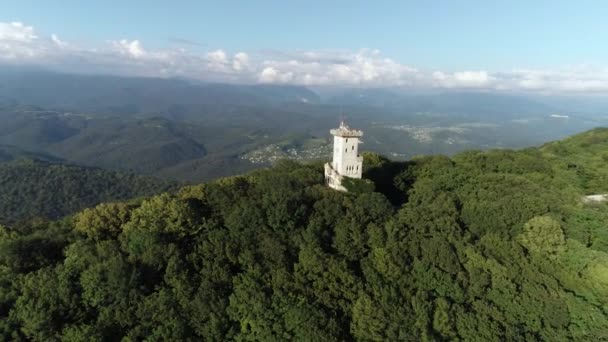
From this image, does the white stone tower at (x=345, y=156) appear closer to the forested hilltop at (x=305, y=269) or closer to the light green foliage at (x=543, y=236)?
the forested hilltop at (x=305, y=269)

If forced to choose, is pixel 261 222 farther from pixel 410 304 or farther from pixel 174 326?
pixel 410 304

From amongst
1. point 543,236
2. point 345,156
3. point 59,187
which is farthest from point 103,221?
point 59,187

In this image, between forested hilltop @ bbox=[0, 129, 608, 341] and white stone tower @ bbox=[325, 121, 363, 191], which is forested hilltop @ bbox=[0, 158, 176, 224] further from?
white stone tower @ bbox=[325, 121, 363, 191]

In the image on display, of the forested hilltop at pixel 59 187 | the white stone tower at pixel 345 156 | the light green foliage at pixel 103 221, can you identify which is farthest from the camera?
the forested hilltop at pixel 59 187

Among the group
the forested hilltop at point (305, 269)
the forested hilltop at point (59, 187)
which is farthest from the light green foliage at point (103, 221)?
the forested hilltop at point (59, 187)

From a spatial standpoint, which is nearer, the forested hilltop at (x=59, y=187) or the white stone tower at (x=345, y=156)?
the white stone tower at (x=345, y=156)

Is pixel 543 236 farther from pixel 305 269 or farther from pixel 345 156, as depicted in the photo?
pixel 305 269
